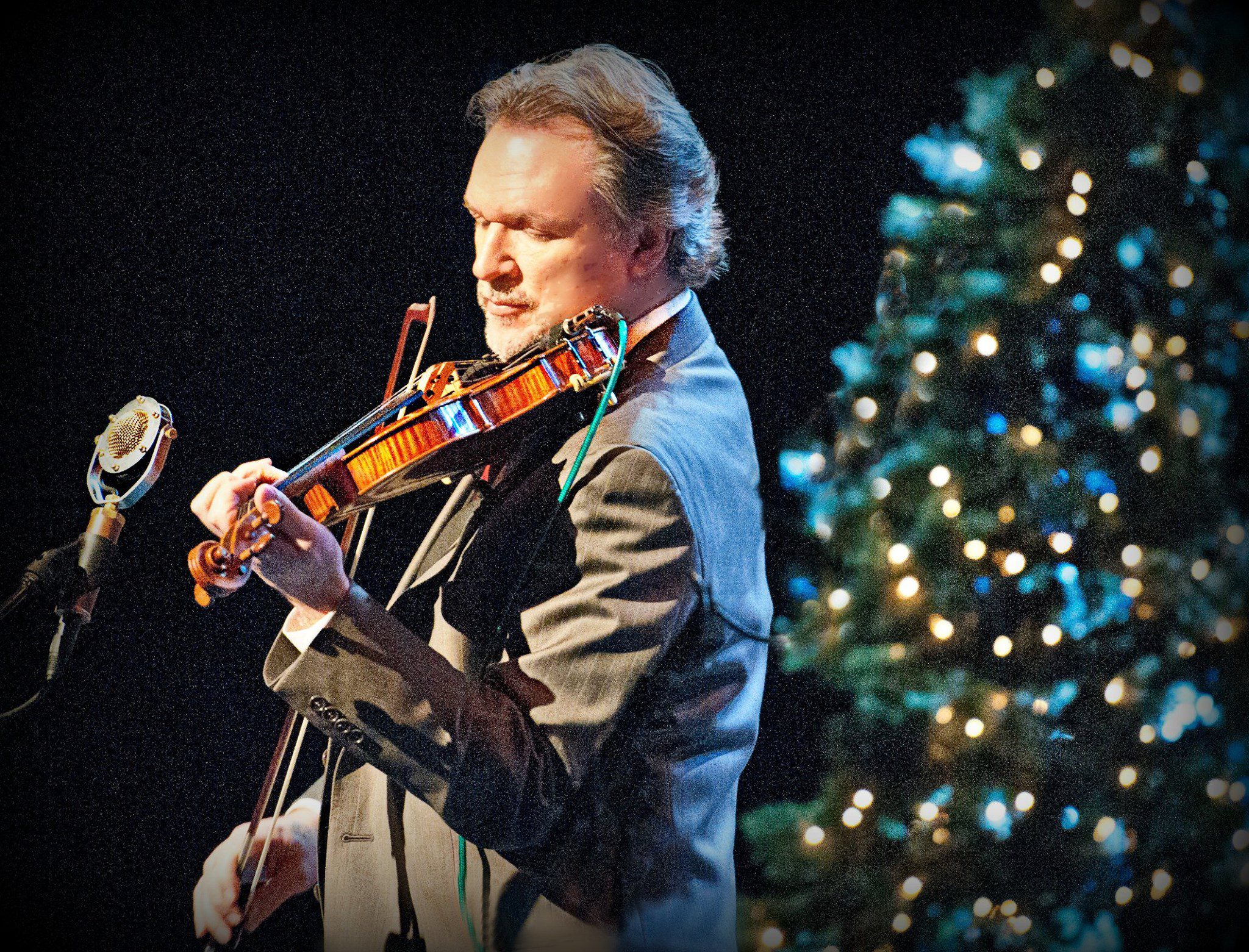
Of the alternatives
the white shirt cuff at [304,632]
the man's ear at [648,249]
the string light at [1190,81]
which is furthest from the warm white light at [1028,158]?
the white shirt cuff at [304,632]

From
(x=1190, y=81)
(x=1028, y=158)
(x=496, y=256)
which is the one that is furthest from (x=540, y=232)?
(x=1190, y=81)

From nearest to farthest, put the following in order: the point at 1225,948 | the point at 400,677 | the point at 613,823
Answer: the point at 400,677 → the point at 613,823 → the point at 1225,948

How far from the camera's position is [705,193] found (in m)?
1.82

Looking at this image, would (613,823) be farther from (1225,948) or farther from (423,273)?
(1225,948)

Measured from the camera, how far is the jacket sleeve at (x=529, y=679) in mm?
1367

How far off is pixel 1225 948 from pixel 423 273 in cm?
236

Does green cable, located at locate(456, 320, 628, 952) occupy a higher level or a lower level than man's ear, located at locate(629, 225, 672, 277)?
lower

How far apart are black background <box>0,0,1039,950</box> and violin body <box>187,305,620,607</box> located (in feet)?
1.36

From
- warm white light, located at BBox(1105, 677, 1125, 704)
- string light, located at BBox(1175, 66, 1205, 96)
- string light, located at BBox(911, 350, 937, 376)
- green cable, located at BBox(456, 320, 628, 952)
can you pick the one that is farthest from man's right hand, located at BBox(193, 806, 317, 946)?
string light, located at BBox(1175, 66, 1205, 96)

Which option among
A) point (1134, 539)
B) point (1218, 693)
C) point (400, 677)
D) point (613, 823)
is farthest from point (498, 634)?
point (1218, 693)

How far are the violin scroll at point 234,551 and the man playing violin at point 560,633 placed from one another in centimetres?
2

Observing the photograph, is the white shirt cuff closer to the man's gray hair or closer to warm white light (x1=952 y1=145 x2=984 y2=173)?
the man's gray hair

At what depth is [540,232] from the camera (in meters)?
1.65

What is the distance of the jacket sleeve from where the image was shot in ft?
4.49
